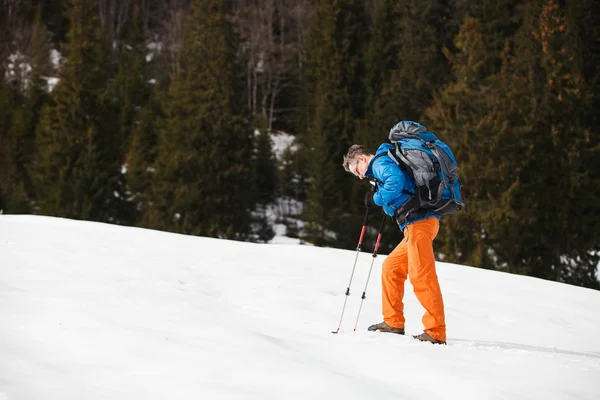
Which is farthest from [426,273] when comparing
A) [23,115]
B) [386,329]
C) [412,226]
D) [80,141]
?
[23,115]

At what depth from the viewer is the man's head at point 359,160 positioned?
543 centimetres

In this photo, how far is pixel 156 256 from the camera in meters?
8.14

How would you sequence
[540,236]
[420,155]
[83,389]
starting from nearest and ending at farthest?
[83,389], [420,155], [540,236]

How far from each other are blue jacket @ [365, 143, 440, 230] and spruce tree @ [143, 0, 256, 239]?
860 inches

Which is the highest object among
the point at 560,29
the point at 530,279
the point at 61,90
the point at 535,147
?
the point at 560,29

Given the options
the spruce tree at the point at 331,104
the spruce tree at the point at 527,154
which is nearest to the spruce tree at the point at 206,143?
the spruce tree at the point at 331,104

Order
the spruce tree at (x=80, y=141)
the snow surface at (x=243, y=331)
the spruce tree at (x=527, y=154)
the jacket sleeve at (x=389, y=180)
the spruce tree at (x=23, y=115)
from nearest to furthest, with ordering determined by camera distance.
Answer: the snow surface at (x=243, y=331)
the jacket sleeve at (x=389, y=180)
the spruce tree at (x=527, y=154)
the spruce tree at (x=80, y=141)
the spruce tree at (x=23, y=115)

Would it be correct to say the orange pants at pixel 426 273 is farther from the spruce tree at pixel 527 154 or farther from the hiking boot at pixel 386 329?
the spruce tree at pixel 527 154

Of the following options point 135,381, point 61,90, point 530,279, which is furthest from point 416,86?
→ point 135,381

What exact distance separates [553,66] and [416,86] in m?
12.4

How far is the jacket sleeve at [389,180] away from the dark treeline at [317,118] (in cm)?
1453

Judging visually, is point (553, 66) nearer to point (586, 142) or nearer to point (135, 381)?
point (586, 142)

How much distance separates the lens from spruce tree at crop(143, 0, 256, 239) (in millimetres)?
27156

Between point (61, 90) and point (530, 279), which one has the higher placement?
point (61, 90)
